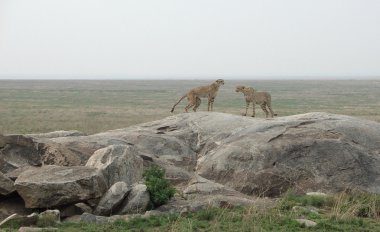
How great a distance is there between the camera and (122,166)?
51.0 feet

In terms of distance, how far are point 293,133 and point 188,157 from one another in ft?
13.8

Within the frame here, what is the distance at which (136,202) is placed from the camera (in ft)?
46.1

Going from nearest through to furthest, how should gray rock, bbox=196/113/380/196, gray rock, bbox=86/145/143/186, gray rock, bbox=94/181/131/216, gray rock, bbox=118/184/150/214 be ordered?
gray rock, bbox=94/181/131/216, gray rock, bbox=118/184/150/214, gray rock, bbox=86/145/143/186, gray rock, bbox=196/113/380/196

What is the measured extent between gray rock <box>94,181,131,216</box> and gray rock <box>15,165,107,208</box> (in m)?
0.28

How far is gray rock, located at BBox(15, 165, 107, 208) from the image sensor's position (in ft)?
44.6

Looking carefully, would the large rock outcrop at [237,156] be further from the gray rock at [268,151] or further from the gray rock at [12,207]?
the gray rock at [12,207]

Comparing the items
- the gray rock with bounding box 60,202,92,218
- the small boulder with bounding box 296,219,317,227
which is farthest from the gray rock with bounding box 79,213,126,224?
the small boulder with bounding box 296,219,317,227

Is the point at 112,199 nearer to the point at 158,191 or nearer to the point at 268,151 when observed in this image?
the point at 158,191

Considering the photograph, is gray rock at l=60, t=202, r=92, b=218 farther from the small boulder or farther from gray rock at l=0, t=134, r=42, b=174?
the small boulder

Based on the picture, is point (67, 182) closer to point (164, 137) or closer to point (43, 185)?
point (43, 185)

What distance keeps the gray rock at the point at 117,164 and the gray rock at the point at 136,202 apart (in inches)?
44.0

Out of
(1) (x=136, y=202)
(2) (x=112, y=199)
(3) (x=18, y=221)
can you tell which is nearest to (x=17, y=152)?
(2) (x=112, y=199)

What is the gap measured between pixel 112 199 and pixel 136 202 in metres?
0.69

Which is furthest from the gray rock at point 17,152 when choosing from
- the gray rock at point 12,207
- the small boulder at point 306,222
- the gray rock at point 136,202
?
the small boulder at point 306,222
